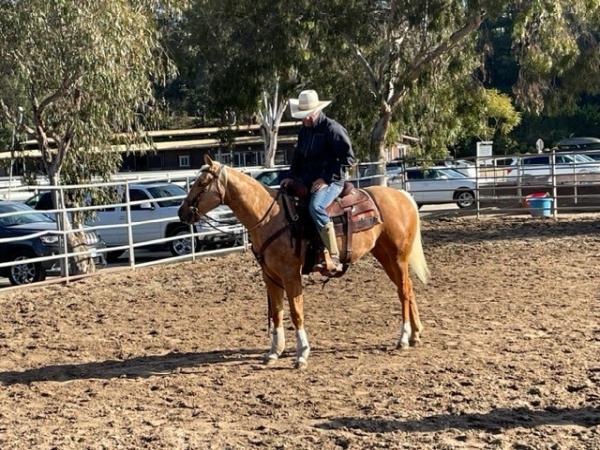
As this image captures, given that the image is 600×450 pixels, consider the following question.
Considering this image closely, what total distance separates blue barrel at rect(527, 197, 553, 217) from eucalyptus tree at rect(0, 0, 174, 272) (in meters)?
9.09

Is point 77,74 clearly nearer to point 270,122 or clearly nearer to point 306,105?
point 306,105

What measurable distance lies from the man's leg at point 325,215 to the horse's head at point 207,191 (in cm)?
77

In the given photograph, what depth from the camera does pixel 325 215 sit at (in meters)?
7.96

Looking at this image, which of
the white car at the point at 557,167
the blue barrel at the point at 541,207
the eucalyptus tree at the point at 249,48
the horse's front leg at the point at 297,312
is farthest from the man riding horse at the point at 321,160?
the eucalyptus tree at the point at 249,48

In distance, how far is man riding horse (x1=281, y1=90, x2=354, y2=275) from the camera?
7895 millimetres

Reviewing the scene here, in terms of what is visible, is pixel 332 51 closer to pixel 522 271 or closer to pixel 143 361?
pixel 522 271

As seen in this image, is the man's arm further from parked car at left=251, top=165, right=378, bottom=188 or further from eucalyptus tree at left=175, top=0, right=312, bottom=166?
eucalyptus tree at left=175, top=0, right=312, bottom=166

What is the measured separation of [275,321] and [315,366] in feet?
2.12

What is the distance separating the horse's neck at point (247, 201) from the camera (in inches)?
313

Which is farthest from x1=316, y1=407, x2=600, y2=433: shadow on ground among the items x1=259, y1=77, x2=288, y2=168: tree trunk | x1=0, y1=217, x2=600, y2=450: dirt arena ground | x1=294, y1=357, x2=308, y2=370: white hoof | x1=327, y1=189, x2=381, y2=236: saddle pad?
x1=259, y1=77, x2=288, y2=168: tree trunk

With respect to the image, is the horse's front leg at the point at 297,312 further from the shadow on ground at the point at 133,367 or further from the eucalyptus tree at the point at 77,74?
the eucalyptus tree at the point at 77,74

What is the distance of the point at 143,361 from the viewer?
834 cm

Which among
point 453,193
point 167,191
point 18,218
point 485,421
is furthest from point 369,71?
point 485,421

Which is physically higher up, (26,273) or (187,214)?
(187,214)
